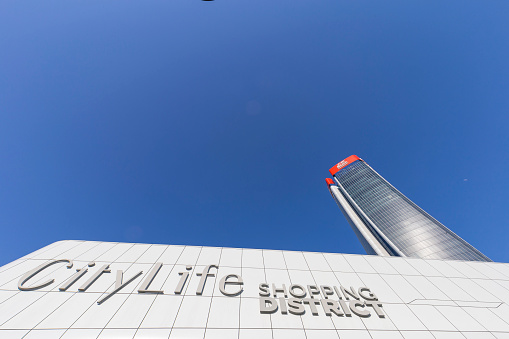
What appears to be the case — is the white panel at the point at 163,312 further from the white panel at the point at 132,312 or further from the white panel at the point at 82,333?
the white panel at the point at 82,333

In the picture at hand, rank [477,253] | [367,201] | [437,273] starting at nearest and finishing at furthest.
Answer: [437,273], [477,253], [367,201]

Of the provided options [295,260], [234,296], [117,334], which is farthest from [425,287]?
[117,334]

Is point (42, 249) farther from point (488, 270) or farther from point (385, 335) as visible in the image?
point (488, 270)

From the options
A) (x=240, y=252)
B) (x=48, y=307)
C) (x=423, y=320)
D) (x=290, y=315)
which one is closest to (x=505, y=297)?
(x=423, y=320)

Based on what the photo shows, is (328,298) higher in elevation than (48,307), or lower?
higher

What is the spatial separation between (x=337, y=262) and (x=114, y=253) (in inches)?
692

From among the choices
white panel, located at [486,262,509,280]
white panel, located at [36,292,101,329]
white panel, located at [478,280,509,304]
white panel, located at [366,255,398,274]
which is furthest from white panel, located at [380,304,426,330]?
white panel, located at [36,292,101,329]

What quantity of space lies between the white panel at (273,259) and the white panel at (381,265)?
7.43 meters

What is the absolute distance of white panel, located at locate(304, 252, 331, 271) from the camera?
46.6ft

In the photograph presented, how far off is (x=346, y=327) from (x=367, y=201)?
9889 cm

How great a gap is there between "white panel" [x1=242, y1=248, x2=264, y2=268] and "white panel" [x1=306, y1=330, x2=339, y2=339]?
4974 mm

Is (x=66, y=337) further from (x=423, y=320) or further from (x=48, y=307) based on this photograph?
(x=423, y=320)

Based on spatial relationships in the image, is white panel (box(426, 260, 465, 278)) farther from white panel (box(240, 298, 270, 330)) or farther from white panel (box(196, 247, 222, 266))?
white panel (box(196, 247, 222, 266))

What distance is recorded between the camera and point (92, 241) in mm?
15484
